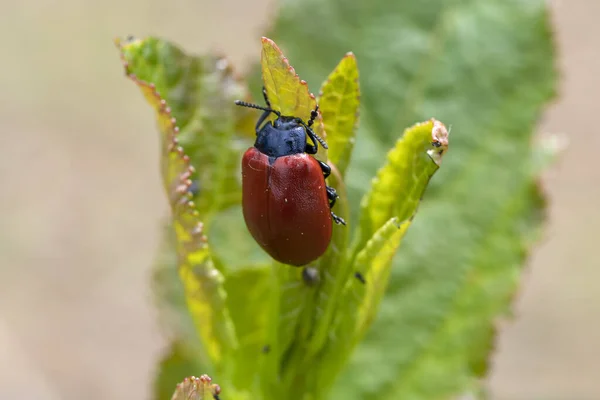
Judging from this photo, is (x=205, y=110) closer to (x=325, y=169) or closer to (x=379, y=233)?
(x=325, y=169)

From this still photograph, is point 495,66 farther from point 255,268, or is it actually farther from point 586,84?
point 586,84

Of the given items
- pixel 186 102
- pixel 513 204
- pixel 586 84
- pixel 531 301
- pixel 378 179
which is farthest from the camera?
pixel 586 84

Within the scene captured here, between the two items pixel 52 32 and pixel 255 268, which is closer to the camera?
pixel 255 268

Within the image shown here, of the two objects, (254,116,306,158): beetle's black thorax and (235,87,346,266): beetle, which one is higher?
(254,116,306,158): beetle's black thorax

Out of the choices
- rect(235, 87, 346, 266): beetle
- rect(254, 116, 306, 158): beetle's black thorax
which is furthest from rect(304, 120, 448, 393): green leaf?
rect(254, 116, 306, 158): beetle's black thorax

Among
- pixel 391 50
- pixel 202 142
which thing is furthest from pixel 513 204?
pixel 202 142

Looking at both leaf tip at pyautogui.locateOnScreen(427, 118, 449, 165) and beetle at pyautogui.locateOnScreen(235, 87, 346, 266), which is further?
beetle at pyautogui.locateOnScreen(235, 87, 346, 266)

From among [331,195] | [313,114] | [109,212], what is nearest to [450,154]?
[331,195]

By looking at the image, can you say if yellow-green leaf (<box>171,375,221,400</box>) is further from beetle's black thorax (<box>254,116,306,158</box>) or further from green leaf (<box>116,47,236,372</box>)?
beetle's black thorax (<box>254,116,306,158</box>)
